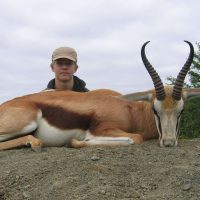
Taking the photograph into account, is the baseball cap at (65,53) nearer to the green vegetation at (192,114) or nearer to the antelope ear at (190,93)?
the antelope ear at (190,93)

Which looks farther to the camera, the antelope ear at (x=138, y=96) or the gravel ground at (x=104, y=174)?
the antelope ear at (x=138, y=96)

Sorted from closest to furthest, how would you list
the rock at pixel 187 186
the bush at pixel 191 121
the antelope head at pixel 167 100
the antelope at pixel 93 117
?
the rock at pixel 187 186
the antelope head at pixel 167 100
the antelope at pixel 93 117
the bush at pixel 191 121

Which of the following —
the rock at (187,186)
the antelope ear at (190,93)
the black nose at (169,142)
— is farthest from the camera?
the antelope ear at (190,93)

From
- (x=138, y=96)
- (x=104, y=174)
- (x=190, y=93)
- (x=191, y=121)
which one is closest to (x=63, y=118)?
(x=138, y=96)

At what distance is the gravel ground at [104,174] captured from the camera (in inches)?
168

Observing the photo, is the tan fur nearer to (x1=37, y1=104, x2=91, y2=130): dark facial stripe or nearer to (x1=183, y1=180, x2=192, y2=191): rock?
(x1=37, y1=104, x2=91, y2=130): dark facial stripe

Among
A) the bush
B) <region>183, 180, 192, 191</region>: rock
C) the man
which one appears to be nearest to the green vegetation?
the bush

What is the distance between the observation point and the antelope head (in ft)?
20.8

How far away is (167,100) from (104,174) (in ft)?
7.22

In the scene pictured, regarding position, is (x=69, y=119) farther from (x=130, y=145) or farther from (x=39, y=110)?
(x=130, y=145)

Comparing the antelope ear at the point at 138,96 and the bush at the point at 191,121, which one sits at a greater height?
the antelope ear at the point at 138,96

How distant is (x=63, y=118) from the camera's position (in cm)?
686

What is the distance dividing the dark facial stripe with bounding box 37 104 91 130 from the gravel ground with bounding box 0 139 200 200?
0.88 meters

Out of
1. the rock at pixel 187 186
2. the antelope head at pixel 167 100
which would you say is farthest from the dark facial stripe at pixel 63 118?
the rock at pixel 187 186
